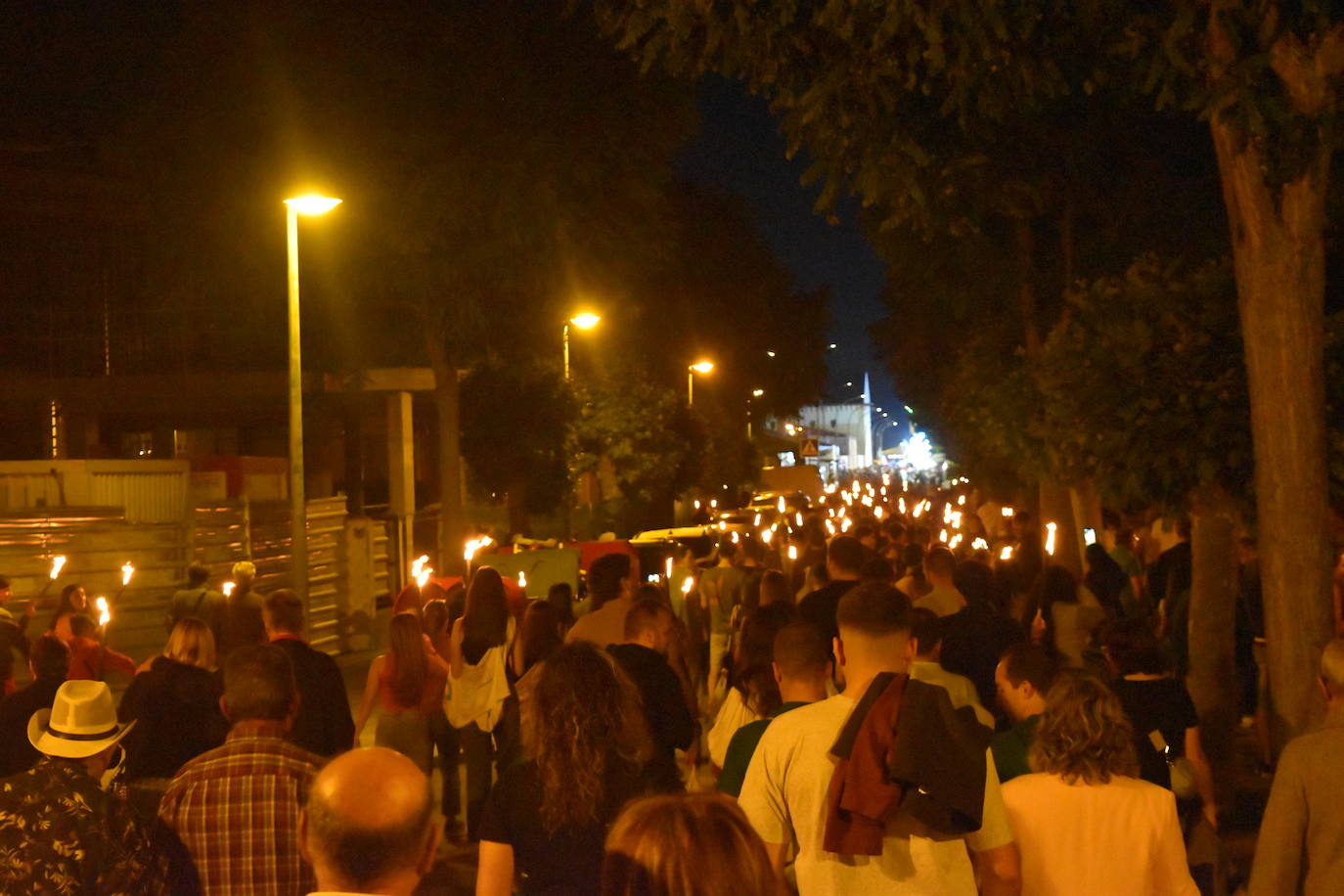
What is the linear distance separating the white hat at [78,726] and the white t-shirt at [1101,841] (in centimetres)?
278

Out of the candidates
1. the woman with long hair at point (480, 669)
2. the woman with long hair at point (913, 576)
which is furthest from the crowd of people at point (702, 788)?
the woman with long hair at point (913, 576)

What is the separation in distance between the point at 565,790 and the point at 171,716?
301 cm

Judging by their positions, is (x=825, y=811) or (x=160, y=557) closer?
(x=825, y=811)

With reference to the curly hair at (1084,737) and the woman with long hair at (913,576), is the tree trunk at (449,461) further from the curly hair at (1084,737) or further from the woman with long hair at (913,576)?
the curly hair at (1084,737)

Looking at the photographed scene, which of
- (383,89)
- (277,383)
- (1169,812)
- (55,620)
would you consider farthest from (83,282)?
(1169,812)

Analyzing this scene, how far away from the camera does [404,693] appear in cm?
913

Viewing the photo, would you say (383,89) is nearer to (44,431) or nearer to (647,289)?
(44,431)

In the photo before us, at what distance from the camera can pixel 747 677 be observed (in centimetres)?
677

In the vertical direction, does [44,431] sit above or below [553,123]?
below

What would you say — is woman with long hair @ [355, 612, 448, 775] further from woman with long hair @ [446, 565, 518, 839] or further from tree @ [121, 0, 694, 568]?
tree @ [121, 0, 694, 568]

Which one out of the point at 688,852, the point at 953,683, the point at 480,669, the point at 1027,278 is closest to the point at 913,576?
the point at 480,669

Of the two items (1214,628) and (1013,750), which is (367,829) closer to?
(1013,750)

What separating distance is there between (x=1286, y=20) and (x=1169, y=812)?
4636mm

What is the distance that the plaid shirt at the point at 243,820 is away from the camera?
461 cm
